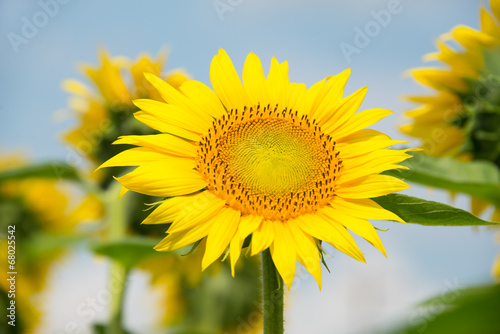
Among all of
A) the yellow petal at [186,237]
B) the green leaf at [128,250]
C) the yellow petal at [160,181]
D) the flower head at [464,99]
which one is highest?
the flower head at [464,99]

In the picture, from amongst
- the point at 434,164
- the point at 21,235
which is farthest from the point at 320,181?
the point at 21,235

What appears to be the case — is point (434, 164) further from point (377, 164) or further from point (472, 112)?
point (472, 112)

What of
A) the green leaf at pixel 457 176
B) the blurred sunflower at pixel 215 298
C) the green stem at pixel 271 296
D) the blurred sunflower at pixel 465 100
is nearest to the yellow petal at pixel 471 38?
the blurred sunflower at pixel 465 100

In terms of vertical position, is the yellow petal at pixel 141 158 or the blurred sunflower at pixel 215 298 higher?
the yellow petal at pixel 141 158

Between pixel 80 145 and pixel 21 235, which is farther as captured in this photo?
pixel 21 235

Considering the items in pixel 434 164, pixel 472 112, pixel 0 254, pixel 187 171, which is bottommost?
pixel 0 254

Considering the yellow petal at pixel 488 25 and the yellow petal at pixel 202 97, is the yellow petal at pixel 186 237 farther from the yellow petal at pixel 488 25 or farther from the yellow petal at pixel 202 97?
the yellow petal at pixel 488 25
